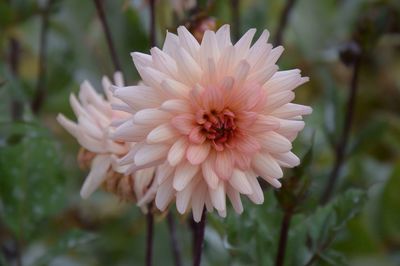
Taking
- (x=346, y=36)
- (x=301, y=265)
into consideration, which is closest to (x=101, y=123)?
(x=301, y=265)

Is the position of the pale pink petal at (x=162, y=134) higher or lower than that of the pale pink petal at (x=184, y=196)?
higher

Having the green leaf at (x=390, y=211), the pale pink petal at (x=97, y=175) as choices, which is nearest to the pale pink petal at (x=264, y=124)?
the pale pink petal at (x=97, y=175)

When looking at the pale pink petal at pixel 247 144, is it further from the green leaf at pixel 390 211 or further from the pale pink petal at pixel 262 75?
the green leaf at pixel 390 211

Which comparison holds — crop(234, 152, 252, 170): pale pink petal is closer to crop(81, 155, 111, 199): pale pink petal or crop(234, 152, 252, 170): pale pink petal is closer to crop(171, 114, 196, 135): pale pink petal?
crop(171, 114, 196, 135): pale pink petal

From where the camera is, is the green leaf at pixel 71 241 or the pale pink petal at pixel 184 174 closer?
the pale pink petal at pixel 184 174

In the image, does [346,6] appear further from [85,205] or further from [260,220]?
[260,220]

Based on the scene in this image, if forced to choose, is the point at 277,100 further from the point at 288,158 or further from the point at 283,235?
the point at 283,235
